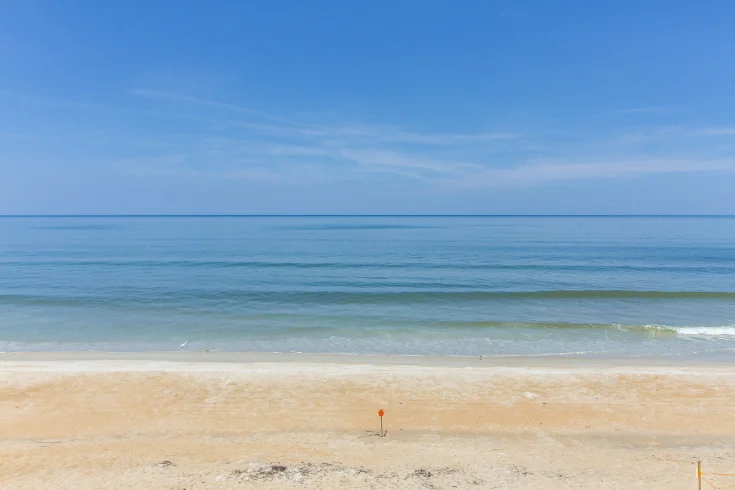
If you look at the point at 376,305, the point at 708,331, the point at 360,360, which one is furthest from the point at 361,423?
the point at 708,331

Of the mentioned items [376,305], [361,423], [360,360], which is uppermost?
[376,305]

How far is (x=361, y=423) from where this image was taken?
36.8 feet

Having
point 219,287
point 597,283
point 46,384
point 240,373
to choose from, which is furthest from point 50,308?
point 597,283

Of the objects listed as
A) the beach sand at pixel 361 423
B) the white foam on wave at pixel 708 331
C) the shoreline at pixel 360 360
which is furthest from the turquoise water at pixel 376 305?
the beach sand at pixel 361 423

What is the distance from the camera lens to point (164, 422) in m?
11.3

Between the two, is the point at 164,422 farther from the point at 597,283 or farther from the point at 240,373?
the point at 597,283

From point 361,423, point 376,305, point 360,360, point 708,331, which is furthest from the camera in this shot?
point 376,305

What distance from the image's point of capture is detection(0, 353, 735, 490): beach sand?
340 inches

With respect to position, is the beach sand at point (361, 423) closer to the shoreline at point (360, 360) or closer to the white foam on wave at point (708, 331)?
the shoreline at point (360, 360)

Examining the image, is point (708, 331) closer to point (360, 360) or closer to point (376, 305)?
point (376, 305)

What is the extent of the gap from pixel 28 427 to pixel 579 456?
12.3 metres

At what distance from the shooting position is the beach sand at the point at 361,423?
340 inches

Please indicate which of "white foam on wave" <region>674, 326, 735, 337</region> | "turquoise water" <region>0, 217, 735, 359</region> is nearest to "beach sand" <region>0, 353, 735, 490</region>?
"turquoise water" <region>0, 217, 735, 359</region>

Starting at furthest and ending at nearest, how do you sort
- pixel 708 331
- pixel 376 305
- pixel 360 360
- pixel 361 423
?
pixel 376 305
pixel 708 331
pixel 360 360
pixel 361 423
